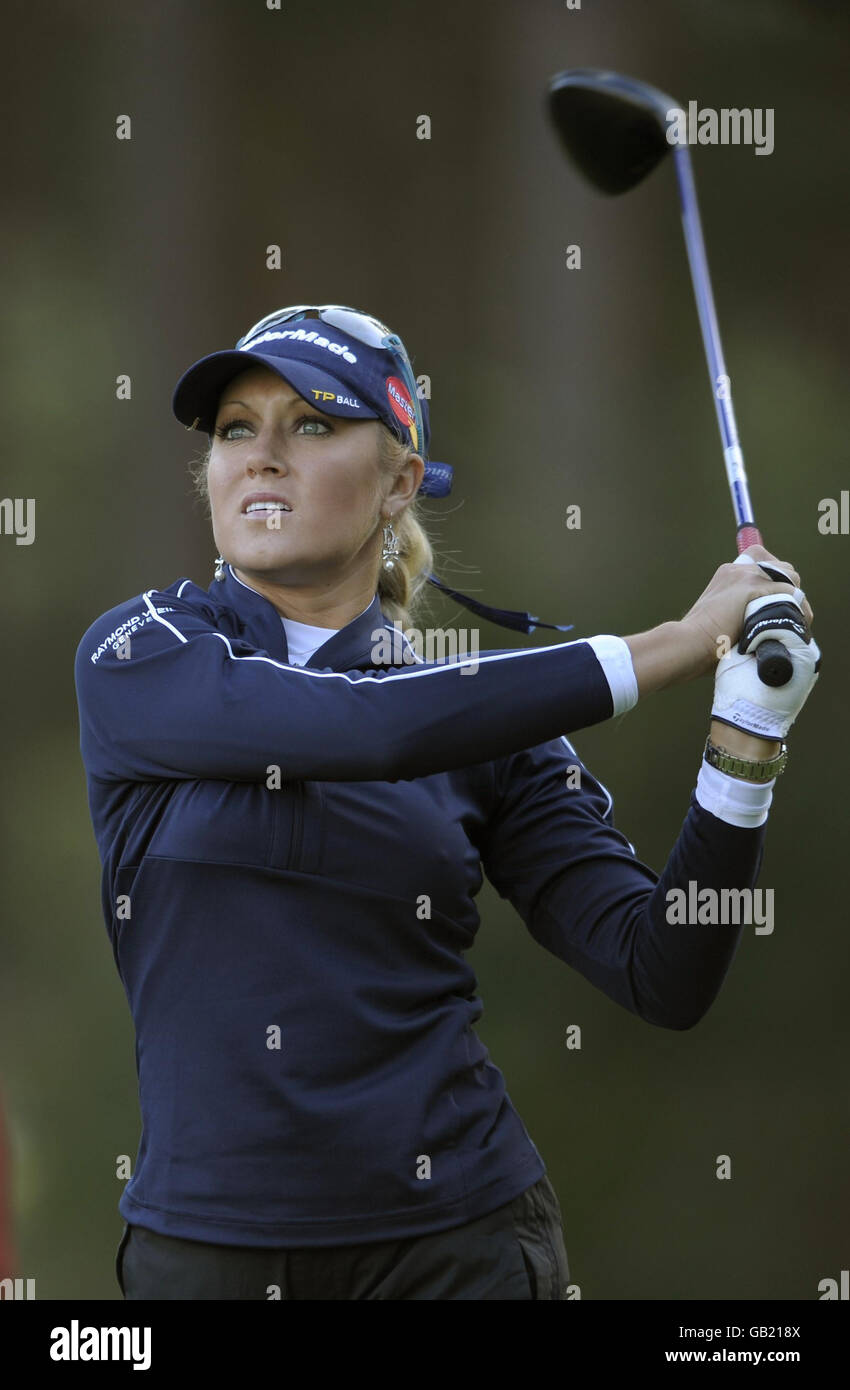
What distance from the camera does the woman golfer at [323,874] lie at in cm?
123

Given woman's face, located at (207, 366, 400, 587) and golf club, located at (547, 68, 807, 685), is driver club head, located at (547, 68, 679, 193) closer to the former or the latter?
golf club, located at (547, 68, 807, 685)

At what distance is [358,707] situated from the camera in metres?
1.21

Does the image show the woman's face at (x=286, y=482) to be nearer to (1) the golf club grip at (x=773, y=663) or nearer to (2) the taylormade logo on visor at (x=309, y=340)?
(2) the taylormade logo on visor at (x=309, y=340)

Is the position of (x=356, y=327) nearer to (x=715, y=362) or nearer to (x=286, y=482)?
(x=286, y=482)

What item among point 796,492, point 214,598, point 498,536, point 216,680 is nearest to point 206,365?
point 214,598

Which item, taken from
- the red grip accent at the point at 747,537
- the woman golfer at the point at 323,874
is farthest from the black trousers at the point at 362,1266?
the red grip accent at the point at 747,537

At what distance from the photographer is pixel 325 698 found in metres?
1.22

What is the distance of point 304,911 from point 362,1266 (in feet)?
0.94

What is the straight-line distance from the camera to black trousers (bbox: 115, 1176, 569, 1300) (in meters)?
1.23

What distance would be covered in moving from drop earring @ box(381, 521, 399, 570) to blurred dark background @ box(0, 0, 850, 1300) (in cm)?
82

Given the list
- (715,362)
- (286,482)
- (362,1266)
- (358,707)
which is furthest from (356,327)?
(362,1266)

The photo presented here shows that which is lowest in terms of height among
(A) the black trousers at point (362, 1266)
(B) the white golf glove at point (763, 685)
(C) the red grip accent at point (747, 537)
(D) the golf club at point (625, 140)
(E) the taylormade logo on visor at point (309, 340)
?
(A) the black trousers at point (362, 1266)

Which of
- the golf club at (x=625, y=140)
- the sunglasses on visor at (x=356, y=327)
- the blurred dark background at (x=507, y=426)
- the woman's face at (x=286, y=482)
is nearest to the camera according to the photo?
the woman's face at (x=286, y=482)

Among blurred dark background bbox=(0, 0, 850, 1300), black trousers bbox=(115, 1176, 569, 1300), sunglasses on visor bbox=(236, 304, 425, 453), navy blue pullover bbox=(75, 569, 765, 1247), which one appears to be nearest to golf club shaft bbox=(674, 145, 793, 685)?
navy blue pullover bbox=(75, 569, 765, 1247)
